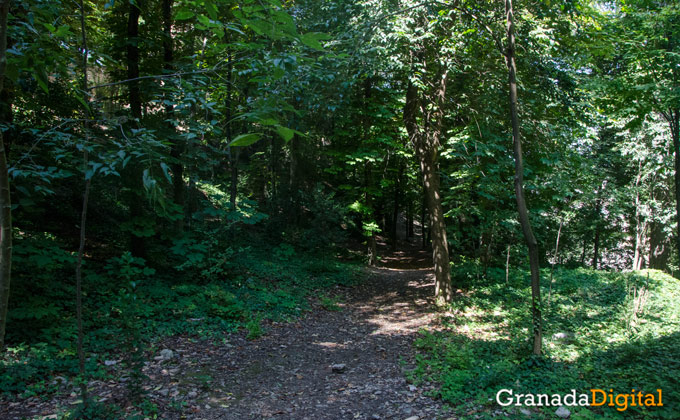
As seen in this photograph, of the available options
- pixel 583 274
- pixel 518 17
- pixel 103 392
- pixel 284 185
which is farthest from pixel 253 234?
pixel 583 274

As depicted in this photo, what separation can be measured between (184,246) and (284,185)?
6326 mm

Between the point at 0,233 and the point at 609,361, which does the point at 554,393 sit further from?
the point at 0,233

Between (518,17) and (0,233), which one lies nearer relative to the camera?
(0,233)

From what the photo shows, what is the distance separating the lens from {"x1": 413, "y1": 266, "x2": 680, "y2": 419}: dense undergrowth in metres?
3.77

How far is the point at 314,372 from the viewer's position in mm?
5227

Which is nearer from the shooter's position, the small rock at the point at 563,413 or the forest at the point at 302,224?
the forest at the point at 302,224

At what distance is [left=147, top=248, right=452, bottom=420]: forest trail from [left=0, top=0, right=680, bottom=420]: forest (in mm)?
45

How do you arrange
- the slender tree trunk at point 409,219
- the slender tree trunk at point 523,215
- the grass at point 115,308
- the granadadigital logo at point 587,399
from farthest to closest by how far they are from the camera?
the slender tree trunk at point 409,219
the slender tree trunk at point 523,215
the grass at point 115,308
the granadadigital logo at point 587,399

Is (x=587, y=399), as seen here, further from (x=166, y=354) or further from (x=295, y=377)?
(x=166, y=354)

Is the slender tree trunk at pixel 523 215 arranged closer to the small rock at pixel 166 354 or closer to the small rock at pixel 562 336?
the small rock at pixel 562 336

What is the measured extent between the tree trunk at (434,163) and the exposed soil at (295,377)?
4.20 ft

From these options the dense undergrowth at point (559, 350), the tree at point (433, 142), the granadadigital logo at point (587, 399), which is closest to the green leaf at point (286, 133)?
the dense undergrowth at point (559, 350)

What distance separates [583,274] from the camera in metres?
11.1

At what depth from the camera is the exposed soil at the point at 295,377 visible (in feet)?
12.9
